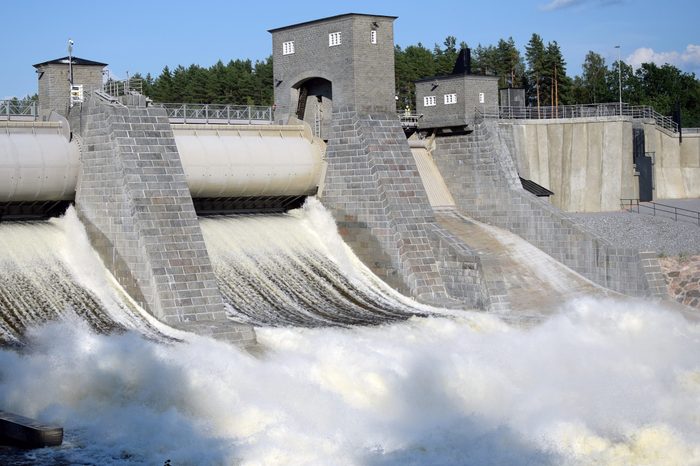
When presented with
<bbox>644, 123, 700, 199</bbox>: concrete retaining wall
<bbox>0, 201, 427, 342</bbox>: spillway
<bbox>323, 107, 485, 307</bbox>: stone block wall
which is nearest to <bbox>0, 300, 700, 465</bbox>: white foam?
<bbox>0, 201, 427, 342</bbox>: spillway

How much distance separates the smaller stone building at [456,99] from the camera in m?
34.2

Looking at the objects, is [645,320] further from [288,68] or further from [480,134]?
[288,68]

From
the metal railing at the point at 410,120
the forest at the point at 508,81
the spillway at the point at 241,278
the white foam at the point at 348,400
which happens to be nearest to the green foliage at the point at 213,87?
the forest at the point at 508,81

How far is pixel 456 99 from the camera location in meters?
34.6

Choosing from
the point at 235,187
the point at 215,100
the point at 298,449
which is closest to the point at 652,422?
the point at 298,449

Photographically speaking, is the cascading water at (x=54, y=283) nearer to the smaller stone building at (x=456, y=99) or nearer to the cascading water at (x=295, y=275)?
the cascading water at (x=295, y=275)

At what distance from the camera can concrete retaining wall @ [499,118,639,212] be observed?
35.2 meters

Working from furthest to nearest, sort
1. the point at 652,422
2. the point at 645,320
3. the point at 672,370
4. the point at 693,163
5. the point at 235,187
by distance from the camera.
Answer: the point at 693,163 → the point at 235,187 → the point at 645,320 → the point at 672,370 → the point at 652,422

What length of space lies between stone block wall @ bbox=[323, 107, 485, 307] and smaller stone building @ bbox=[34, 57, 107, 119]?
7.36 meters

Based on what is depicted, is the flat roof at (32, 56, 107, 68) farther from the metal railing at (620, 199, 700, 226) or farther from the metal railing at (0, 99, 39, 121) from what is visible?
the metal railing at (620, 199, 700, 226)

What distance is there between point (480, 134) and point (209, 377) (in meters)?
17.5

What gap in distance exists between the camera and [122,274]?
24109 mm

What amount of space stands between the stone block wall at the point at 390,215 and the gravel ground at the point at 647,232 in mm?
5198

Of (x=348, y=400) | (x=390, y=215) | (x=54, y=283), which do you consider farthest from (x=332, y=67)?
(x=348, y=400)
